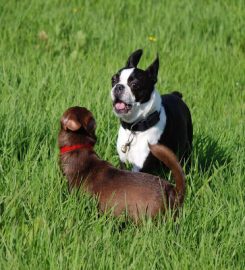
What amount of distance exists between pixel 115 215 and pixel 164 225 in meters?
0.31

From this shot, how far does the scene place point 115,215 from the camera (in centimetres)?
387

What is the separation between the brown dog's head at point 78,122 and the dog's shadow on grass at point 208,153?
1069mm

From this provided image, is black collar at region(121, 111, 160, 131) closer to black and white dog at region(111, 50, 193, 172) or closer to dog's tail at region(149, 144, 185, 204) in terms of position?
black and white dog at region(111, 50, 193, 172)

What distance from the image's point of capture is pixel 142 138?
183 inches

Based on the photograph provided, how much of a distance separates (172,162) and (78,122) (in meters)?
0.71

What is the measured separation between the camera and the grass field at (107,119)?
138 inches

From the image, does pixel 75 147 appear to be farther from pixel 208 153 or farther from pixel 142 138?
pixel 208 153

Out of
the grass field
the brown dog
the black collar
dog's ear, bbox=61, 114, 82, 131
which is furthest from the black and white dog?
dog's ear, bbox=61, 114, 82, 131

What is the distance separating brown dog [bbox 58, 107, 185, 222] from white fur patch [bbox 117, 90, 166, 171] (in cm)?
40

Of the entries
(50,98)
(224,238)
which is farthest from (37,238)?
(50,98)

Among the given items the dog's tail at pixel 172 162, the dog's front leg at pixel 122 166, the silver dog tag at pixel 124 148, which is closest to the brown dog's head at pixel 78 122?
the silver dog tag at pixel 124 148

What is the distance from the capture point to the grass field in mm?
3516

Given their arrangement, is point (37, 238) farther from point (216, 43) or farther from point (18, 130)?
point (216, 43)

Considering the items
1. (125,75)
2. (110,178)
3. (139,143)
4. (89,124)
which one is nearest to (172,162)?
(110,178)
